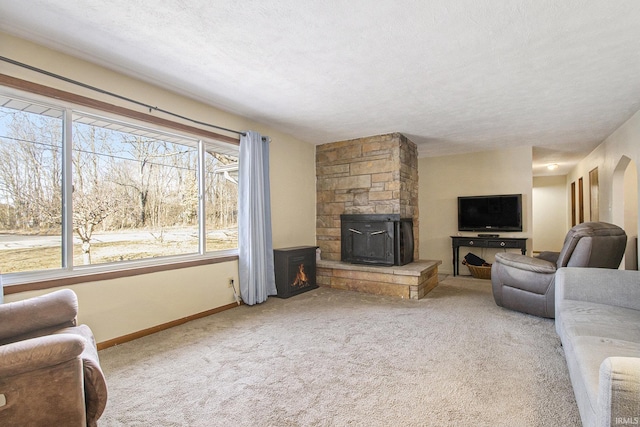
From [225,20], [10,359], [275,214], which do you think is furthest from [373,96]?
[10,359]

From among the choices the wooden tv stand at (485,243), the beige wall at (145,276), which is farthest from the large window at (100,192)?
the wooden tv stand at (485,243)

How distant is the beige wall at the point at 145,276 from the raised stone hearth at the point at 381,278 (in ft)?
2.90

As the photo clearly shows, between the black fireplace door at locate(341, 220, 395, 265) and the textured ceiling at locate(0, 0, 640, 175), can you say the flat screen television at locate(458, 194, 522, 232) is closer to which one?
the textured ceiling at locate(0, 0, 640, 175)

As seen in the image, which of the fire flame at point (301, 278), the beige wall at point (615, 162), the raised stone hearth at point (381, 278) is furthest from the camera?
the fire flame at point (301, 278)

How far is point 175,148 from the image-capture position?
3387 mm

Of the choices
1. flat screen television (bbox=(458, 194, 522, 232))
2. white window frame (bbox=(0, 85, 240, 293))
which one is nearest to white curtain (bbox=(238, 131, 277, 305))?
white window frame (bbox=(0, 85, 240, 293))

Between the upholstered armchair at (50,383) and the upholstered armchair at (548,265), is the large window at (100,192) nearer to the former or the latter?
the upholstered armchair at (50,383)

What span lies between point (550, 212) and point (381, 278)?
7.17m

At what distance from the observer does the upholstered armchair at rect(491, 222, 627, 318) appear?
2.88 meters

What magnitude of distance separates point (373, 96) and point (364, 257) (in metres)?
2.46

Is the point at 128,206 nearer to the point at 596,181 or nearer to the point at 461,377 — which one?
the point at 461,377

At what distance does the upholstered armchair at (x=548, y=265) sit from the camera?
288cm

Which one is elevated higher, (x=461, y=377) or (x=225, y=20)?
(x=225, y=20)

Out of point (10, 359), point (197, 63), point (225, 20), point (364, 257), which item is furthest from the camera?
point (364, 257)
